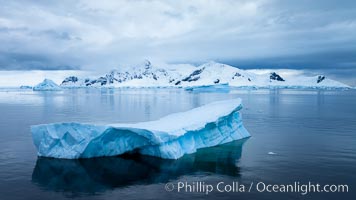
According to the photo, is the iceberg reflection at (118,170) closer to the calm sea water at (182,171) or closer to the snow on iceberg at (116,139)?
the calm sea water at (182,171)

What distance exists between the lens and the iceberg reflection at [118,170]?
10.8m

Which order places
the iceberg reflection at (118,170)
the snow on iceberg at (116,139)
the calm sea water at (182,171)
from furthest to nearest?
the snow on iceberg at (116,139), the iceberg reflection at (118,170), the calm sea water at (182,171)

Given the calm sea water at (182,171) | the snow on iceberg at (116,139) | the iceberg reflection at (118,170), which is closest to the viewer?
the calm sea water at (182,171)

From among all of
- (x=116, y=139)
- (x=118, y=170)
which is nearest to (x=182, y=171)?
(x=118, y=170)

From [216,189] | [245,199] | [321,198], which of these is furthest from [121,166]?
[321,198]

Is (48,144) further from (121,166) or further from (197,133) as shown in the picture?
(197,133)

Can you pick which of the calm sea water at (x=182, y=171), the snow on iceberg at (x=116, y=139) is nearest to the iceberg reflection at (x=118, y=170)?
the calm sea water at (x=182, y=171)

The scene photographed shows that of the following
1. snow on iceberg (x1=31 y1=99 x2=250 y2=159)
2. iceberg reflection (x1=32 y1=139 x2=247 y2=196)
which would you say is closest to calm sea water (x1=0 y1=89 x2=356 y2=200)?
iceberg reflection (x1=32 y1=139 x2=247 y2=196)

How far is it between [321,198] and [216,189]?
2.93 m

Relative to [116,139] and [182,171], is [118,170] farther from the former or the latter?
[182,171]

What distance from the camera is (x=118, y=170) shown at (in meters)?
12.3

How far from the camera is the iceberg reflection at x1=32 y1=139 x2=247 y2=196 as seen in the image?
10.8m

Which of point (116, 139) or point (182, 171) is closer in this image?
point (182, 171)

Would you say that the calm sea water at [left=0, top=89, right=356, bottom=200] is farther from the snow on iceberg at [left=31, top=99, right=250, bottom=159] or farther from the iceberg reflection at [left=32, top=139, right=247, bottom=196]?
the snow on iceberg at [left=31, top=99, right=250, bottom=159]
